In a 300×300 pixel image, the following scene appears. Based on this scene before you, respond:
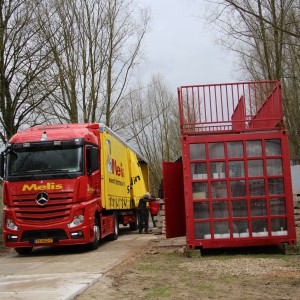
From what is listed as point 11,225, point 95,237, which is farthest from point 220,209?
point 11,225

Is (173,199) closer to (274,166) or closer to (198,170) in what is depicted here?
(198,170)

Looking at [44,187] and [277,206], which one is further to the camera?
[44,187]

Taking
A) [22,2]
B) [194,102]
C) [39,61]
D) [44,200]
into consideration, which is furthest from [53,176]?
[22,2]

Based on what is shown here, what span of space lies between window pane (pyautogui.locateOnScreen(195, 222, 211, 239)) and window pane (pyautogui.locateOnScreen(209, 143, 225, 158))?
1.60m

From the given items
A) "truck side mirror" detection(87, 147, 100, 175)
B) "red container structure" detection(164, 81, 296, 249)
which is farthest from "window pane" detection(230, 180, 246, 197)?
"truck side mirror" detection(87, 147, 100, 175)

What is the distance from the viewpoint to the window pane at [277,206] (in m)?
10.7

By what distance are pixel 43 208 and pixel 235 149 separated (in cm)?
554

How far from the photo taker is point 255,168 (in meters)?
10.7

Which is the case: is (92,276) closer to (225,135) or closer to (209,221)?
(209,221)

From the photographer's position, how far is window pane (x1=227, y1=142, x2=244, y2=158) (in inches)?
424

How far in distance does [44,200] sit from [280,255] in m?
6.33

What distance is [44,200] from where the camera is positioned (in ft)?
41.2

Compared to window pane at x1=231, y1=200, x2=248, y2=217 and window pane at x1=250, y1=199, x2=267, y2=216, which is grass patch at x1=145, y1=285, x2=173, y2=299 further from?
window pane at x1=250, y1=199, x2=267, y2=216

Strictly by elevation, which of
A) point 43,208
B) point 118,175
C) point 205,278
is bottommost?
point 205,278
